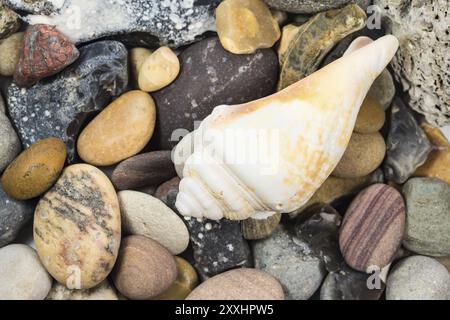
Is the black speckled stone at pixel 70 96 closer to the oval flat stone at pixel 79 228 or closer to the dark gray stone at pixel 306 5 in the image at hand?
the oval flat stone at pixel 79 228

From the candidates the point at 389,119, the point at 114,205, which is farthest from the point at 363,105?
the point at 114,205

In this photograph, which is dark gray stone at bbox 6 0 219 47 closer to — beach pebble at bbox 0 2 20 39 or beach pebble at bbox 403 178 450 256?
beach pebble at bbox 0 2 20 39

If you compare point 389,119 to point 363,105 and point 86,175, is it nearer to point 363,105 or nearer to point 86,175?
point 363,105

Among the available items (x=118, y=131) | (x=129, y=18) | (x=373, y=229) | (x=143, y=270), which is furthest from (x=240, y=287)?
(x=129, y=18)

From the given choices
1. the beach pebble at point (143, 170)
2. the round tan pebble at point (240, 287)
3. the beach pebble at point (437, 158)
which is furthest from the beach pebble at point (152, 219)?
the beach pebble at point (437, 158)

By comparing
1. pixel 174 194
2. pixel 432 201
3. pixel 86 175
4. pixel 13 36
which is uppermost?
pixel 13 36

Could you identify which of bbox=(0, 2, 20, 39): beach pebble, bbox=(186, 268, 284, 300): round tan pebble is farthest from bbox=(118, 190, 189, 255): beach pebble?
bbox=(0, 2, 20, 39): beach pebble

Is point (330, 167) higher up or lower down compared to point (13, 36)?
lower down
